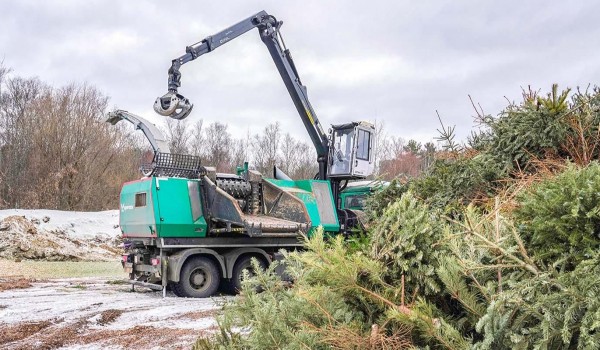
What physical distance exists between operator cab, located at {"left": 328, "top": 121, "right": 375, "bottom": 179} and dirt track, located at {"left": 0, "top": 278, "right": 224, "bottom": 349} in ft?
13.9

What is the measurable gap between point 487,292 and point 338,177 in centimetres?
982

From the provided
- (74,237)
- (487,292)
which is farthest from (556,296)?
(74,237)

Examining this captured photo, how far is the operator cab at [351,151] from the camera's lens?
1180 centimetres

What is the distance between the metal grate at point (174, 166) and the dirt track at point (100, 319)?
233cm

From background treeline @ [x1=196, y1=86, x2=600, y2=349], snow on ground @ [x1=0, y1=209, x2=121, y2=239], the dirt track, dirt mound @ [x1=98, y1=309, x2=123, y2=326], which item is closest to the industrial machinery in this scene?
the dirt track

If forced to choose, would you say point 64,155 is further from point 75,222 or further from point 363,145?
point 363,145

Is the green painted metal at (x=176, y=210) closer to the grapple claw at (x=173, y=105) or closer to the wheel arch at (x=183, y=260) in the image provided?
the wheel arch at (x=183, y=260)

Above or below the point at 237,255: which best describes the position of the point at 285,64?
above

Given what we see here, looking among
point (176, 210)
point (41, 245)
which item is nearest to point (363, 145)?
point (176, 210)

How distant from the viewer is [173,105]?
35.1 feet

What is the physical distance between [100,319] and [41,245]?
12854mm

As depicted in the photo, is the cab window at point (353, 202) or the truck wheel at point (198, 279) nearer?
the truck wheel at point (198, 279)

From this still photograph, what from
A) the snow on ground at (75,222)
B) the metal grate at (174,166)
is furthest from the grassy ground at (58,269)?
the metal grate at (174,166)

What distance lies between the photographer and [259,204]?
427 inches
